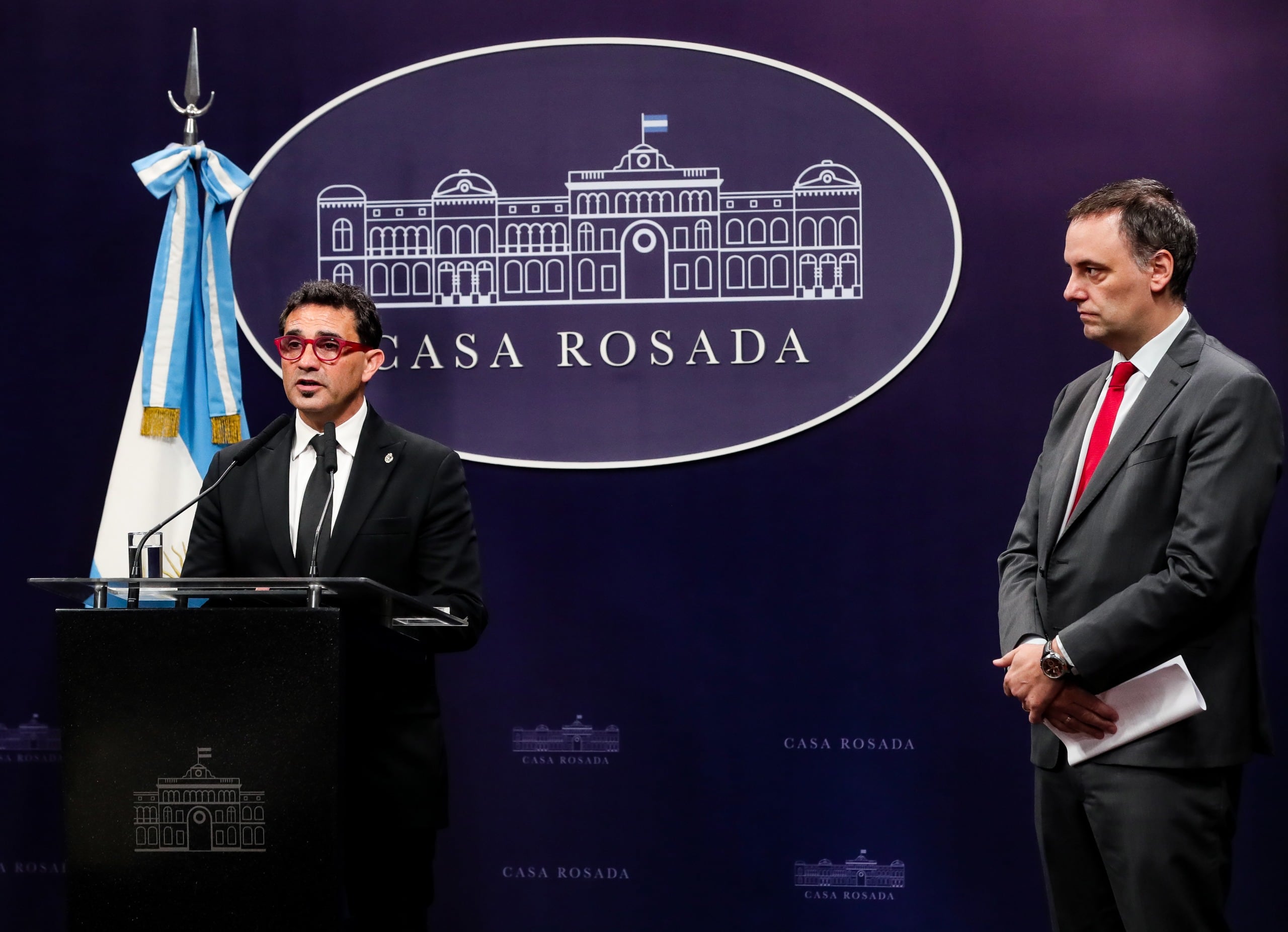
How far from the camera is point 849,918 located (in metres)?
3.44

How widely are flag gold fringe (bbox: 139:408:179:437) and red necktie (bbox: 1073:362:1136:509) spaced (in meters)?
2.30

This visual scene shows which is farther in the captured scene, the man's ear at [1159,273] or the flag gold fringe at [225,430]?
the flag gold fringe at [225,430]

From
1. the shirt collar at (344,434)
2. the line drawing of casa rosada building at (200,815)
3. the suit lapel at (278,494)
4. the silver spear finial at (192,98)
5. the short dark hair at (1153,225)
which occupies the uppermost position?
the silver spear finial at (192,98)

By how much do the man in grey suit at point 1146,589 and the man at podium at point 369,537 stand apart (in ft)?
3.69

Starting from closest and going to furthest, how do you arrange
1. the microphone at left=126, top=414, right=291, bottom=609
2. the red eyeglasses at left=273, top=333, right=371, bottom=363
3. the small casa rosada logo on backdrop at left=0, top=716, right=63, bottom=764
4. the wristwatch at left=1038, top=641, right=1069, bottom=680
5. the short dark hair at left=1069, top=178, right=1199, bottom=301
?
the microphone at left=126, top=414, right=291, bottom=609, the wristwatch at left=1038, top=641, right=1069, bottom=680, the short dark hair at left=1069, top=178, right=1199, bottom=301, the red eyeglasses at left=273, top=333, right=371, bottom=363, the small casa rosada logo on backdrop at left=0, top=716, right=63, bottom=764

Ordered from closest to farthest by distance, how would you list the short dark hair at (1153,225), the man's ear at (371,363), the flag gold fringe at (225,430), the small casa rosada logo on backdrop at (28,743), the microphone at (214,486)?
the microphone at (214,486) < the short dark hair at (1153,225) < the man's ear at (371,363) < the flag gold fringe at (225,430) < the small casa rosada logo on backdrop at (28,743)

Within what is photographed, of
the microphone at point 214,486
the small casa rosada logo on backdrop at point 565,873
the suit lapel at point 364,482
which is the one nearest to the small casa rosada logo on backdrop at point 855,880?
the small casa rosada logo on backdrop at point 565,873

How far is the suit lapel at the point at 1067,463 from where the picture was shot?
2420 millimetres

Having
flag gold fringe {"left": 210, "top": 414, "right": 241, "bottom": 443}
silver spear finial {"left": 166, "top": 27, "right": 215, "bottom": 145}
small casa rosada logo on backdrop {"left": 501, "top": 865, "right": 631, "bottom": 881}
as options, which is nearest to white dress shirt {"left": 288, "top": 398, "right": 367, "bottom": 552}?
flag gold fringe {"left": 210, "top": 414, "right": 241, "bottom": 443}

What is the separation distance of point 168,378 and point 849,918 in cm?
233

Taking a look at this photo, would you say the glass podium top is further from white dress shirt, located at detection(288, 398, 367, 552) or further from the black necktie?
white dress shirt, located at detection(288, 398, 367, 552)

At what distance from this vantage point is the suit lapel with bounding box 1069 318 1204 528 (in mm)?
2301

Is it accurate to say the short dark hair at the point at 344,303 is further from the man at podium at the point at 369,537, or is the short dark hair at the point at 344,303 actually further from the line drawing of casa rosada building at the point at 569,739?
the line drawing of casa rosada building at the point at 569,739

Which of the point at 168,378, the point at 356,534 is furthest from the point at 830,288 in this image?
the point at 168,378
